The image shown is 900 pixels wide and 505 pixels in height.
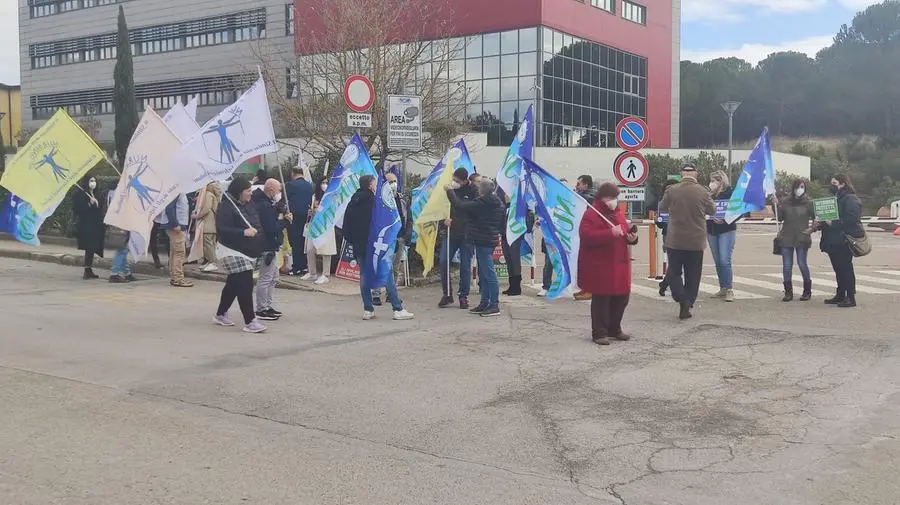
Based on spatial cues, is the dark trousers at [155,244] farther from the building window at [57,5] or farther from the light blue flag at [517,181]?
the building window at [57,5]

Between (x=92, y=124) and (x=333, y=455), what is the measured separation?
54462 millimetres

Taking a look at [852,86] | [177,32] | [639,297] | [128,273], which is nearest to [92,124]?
[177,32]

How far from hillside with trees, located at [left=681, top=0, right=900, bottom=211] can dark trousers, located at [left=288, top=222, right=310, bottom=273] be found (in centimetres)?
7653

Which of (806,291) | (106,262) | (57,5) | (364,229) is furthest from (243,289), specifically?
(57,5)

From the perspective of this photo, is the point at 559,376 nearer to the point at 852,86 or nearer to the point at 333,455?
the point at 333,455

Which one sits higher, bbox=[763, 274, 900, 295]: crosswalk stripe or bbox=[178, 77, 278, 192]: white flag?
bbox=[178, 77, 278, 192]: white flag

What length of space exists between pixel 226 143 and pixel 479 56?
38.8m

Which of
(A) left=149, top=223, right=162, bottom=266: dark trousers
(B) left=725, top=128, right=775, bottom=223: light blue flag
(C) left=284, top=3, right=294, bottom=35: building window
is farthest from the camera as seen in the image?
(C) left=284, top=3, right=294, bottom=35: building window

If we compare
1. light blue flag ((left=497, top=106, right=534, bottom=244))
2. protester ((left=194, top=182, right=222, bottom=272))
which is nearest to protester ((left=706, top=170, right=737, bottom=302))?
light blue flag ((left=497, top=106, right=534, bottom=244))

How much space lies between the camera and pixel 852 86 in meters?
87.7

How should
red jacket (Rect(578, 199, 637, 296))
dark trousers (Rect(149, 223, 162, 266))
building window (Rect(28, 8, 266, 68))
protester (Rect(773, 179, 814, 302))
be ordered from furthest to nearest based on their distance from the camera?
building window (Rect(28, 8, 266, 68))
dark trousers (Rect(149, 223, 162, 266))
protester (Rect(773, 179, 814, 302))
red jacket (Rect(578, 199, 637, 296))

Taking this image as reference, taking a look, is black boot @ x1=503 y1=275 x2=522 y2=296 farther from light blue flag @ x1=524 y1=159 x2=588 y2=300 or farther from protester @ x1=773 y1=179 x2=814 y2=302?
protester @ x1=773 y1=179 x2=814 y2=302

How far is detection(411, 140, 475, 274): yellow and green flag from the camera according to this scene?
11.4m

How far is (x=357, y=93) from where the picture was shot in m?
12.6
